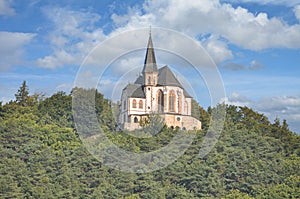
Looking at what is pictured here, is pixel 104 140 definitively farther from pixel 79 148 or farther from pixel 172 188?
pixel 172 188

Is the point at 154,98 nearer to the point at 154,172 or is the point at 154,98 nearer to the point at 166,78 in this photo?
the point at 166,78

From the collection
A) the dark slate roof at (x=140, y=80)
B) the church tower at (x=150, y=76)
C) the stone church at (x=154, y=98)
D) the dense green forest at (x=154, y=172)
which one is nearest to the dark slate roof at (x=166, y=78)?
the stone church at (x=154, y=98)

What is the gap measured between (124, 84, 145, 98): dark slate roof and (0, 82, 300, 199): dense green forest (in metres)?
3.49

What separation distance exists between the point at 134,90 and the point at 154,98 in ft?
3.48

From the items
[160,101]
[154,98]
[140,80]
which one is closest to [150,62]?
[140,80]

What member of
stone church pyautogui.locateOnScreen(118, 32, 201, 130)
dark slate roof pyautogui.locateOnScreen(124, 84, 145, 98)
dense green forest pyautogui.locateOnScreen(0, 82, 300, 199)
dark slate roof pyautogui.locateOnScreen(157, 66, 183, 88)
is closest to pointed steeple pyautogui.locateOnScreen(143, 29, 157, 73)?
stone church pyautogui.locateOnScreen(118, 32, 201, 130)

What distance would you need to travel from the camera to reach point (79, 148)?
23016 millimetres

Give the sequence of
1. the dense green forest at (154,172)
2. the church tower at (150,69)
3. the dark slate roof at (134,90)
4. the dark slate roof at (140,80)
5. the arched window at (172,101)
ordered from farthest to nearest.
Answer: the dark slate roof at (140,80), the church tower at (150,69), the dark slate roof at (134,90), the arched window at (172,101), the dense green forest at (154,172)

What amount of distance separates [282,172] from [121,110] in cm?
1014

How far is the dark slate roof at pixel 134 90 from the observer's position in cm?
2880

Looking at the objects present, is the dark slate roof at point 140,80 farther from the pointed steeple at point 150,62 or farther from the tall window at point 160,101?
the tall window at point 160,101

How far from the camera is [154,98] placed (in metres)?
28.8

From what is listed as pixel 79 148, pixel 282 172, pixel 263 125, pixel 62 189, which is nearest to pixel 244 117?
pixel 263 125

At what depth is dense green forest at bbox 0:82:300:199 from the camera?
67.1 feet
